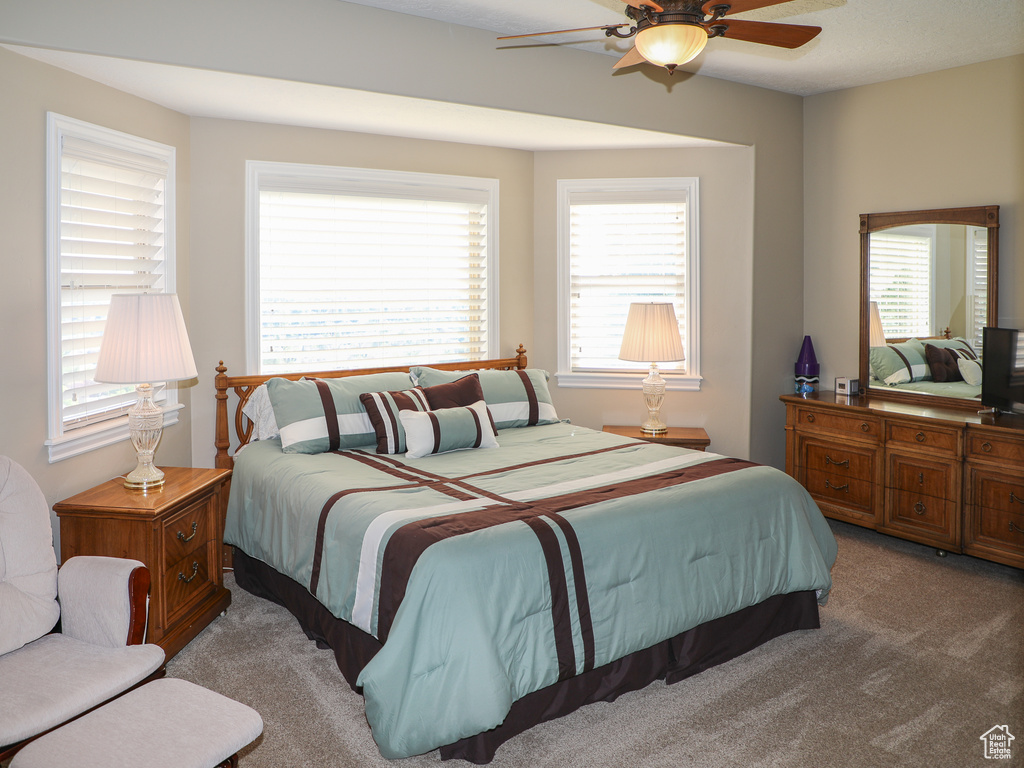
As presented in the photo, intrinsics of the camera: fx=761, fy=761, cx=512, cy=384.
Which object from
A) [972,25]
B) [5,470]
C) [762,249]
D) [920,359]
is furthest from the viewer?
[762,249]

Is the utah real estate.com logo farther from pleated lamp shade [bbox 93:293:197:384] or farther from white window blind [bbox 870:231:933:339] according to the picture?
pleated lamp shade [bbox 93:293:197:384]

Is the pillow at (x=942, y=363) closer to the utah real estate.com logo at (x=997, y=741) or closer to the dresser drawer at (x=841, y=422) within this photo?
the dresser drawer at (x=841, y=422)

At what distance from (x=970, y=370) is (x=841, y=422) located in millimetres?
742

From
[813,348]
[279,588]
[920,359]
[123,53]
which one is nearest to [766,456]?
[813,348]

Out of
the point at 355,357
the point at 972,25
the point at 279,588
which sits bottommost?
the point at 279,588

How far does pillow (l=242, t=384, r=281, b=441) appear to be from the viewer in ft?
13.2

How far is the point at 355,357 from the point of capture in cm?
475

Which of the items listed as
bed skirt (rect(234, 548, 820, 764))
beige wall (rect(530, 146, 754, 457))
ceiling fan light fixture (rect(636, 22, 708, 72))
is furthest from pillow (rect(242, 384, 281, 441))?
ceiling fan light fixture (rect(636, 22, 708, 72))

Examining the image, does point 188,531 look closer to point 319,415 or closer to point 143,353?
point 143,353

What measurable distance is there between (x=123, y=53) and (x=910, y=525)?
14.8ft

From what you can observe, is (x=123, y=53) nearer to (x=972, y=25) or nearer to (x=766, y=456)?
(x=972, y=25)

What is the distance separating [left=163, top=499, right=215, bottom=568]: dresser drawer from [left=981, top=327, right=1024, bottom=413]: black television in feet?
13.3

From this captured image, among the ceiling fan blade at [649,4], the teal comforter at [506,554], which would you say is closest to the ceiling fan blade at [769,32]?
the ceiling fan blade at [649,4]

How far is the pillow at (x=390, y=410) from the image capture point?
3869 mm
